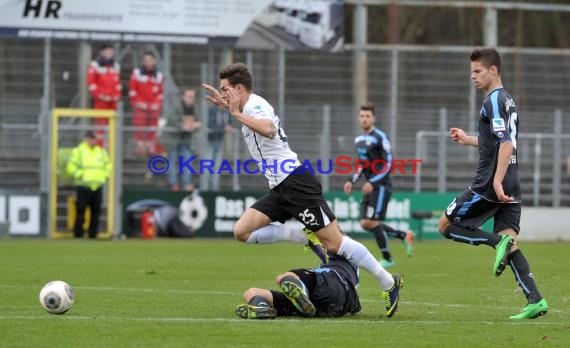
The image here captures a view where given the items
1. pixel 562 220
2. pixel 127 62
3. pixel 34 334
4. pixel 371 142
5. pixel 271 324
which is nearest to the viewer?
pixel 34 334

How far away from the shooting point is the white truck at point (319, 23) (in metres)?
27.8

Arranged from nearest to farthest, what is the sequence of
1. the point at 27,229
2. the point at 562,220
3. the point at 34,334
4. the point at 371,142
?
the point at 34,334, the point at 371,142, the point at 27,229, the point at 562,220

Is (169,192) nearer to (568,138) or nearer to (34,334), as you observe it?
(568,138)

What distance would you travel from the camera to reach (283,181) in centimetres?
1082

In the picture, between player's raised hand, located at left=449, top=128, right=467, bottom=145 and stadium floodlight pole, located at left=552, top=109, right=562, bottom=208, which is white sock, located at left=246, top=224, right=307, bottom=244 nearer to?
player's raised hand, located at left=449, top=128, right=467, bottom=145

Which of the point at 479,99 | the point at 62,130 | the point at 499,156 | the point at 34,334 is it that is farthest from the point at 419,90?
the point at 34,334

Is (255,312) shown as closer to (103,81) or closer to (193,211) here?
(193,211)

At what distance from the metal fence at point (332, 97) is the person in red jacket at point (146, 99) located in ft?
0.87

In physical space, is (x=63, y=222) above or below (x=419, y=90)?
below

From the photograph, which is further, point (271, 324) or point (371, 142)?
point (371, 142)

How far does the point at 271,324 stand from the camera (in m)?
9.58

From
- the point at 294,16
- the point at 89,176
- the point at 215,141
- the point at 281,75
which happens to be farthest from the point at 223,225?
the point at 294,16

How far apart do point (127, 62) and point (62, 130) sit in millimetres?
4215

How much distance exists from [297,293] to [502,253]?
5.92ft
